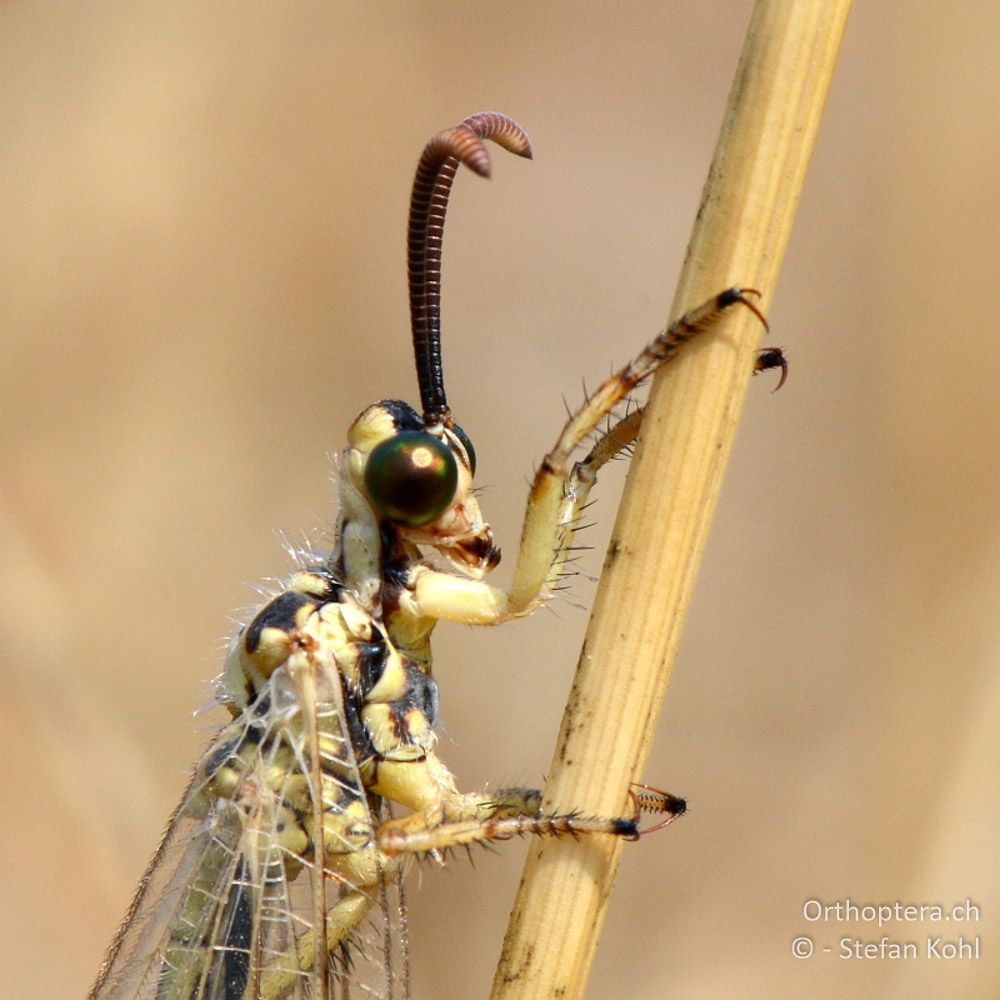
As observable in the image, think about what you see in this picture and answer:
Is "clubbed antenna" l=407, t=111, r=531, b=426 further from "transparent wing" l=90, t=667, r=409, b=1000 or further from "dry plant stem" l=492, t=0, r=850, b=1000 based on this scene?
"transparent wing" l=90, t=667, r=409, b=1000

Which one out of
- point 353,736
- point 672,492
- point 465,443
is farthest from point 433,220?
point 353,736

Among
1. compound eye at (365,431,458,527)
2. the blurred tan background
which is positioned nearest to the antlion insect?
compound eye at (365,431,458,527)

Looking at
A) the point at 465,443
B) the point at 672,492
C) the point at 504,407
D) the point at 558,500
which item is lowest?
the point at 672,492

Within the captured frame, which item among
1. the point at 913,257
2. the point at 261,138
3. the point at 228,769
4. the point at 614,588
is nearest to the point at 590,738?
the point at 614,588

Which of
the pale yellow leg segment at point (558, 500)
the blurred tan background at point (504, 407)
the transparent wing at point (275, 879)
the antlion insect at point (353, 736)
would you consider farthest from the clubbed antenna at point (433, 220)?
the blurred tan background at point (504, 407)

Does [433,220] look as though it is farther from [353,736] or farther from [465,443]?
[353,736]

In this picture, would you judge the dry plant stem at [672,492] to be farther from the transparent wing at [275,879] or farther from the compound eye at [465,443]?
the compound eye at [465,443]

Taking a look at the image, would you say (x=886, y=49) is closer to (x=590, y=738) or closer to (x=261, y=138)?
(x=261, y=138)
